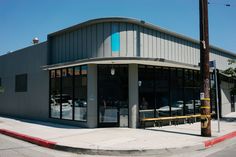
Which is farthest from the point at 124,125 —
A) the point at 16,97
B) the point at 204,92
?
the point at 16,97

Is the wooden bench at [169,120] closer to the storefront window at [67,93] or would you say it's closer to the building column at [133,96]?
the building column at [133,96]

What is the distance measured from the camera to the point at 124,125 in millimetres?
14961

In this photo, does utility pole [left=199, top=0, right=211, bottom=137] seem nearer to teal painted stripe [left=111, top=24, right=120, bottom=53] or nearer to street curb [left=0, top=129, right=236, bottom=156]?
street curb [left=0, top=129, right=236, bottom=156]

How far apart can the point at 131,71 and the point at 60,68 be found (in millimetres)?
4887

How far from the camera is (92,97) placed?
15.0 meters

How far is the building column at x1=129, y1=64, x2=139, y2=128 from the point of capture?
14.8 m

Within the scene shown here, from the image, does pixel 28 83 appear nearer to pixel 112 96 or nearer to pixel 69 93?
pixel 69 93

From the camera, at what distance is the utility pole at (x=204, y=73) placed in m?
12.1

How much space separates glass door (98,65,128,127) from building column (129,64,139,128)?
25 centimetres

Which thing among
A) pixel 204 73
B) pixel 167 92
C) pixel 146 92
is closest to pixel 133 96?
pixel 146 92

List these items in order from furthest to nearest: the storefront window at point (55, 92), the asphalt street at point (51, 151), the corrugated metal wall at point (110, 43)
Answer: the storefront window at point (55, 92), the corrugated metal wall at point (110, 43), the asphalt street at point (51, 151)

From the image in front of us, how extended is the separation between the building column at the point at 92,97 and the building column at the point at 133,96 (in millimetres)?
Answer: 1947

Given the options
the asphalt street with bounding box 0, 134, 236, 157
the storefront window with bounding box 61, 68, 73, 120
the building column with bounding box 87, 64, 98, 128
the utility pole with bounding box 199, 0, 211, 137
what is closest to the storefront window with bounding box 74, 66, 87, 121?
the building column with bounding box 87, 64, 98, 128

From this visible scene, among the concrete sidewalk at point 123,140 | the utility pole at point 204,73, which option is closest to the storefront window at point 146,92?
the concrete sidewalk at point 123,140
